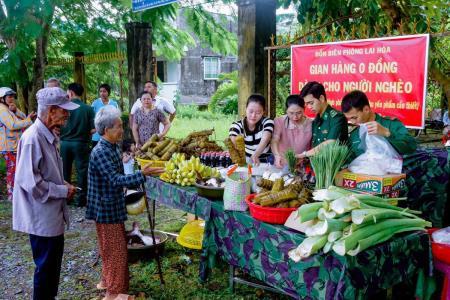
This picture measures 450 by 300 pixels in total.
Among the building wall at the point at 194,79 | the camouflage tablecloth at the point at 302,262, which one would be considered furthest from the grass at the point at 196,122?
the camouflage tablecloth at the point at 302,262

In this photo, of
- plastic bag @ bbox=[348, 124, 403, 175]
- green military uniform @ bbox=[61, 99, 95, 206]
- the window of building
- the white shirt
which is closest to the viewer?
plastic bag @ bbox=[348, 124, 403, 175]

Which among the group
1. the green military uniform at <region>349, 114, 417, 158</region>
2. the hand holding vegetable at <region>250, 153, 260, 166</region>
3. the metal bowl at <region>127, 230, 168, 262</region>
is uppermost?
the green military uniform at <region>349, 114, 417, 158</region>

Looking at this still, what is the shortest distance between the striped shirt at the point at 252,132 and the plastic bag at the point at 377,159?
1.16 m

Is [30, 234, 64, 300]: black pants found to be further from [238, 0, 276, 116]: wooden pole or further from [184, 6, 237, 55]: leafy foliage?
[184, 6, 237, 55]: leafy foliage

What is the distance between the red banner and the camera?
4.27 m

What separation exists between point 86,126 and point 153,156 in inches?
90.7

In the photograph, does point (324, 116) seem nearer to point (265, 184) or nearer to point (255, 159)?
point (255, 159)

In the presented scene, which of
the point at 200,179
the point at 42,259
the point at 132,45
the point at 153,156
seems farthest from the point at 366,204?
the point at 132,45

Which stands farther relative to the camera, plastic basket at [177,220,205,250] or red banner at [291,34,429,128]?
plastic basket at [177,220,205,250]

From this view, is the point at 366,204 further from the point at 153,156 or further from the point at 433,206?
the point at 153,156

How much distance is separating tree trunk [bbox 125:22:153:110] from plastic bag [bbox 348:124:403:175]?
17.8ft

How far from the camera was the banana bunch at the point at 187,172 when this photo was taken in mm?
Answer: 4023

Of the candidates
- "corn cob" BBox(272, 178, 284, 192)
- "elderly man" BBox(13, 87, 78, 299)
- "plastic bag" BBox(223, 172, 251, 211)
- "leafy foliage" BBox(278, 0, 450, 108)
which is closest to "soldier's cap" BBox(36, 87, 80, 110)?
"elderly man" BBox(13, 87, 78, 299)

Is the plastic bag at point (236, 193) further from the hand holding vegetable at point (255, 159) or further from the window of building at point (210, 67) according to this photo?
the window of building at point (210, 67)
